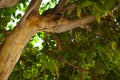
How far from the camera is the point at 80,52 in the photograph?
5.04 m

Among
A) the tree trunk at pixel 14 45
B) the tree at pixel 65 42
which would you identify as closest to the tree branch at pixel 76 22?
the tree at pixel 65 42

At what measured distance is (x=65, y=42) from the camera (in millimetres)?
5523

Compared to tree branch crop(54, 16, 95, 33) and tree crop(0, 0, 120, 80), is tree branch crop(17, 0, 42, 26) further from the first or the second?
tree branch crop(54, 16, 95, 33)

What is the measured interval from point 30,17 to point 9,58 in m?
0.58

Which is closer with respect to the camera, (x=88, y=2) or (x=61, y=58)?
(x=88, y=2)

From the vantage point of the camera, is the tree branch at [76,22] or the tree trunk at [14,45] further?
the tree branch at [76,22]

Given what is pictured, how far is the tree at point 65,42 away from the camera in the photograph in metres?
3.51

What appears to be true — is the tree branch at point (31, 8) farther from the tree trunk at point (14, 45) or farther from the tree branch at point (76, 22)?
the tree branch at point (76, 22)

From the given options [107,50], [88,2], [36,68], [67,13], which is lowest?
[36,68]

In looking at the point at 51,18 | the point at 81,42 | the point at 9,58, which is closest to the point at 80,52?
the point at 81,42

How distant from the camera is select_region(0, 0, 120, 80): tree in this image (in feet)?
11.5

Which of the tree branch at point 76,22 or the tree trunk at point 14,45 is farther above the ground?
the tree trunk at point 14,45

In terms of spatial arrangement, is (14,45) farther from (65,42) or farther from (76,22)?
(65,42)

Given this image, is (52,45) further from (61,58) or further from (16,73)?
(16,73)
